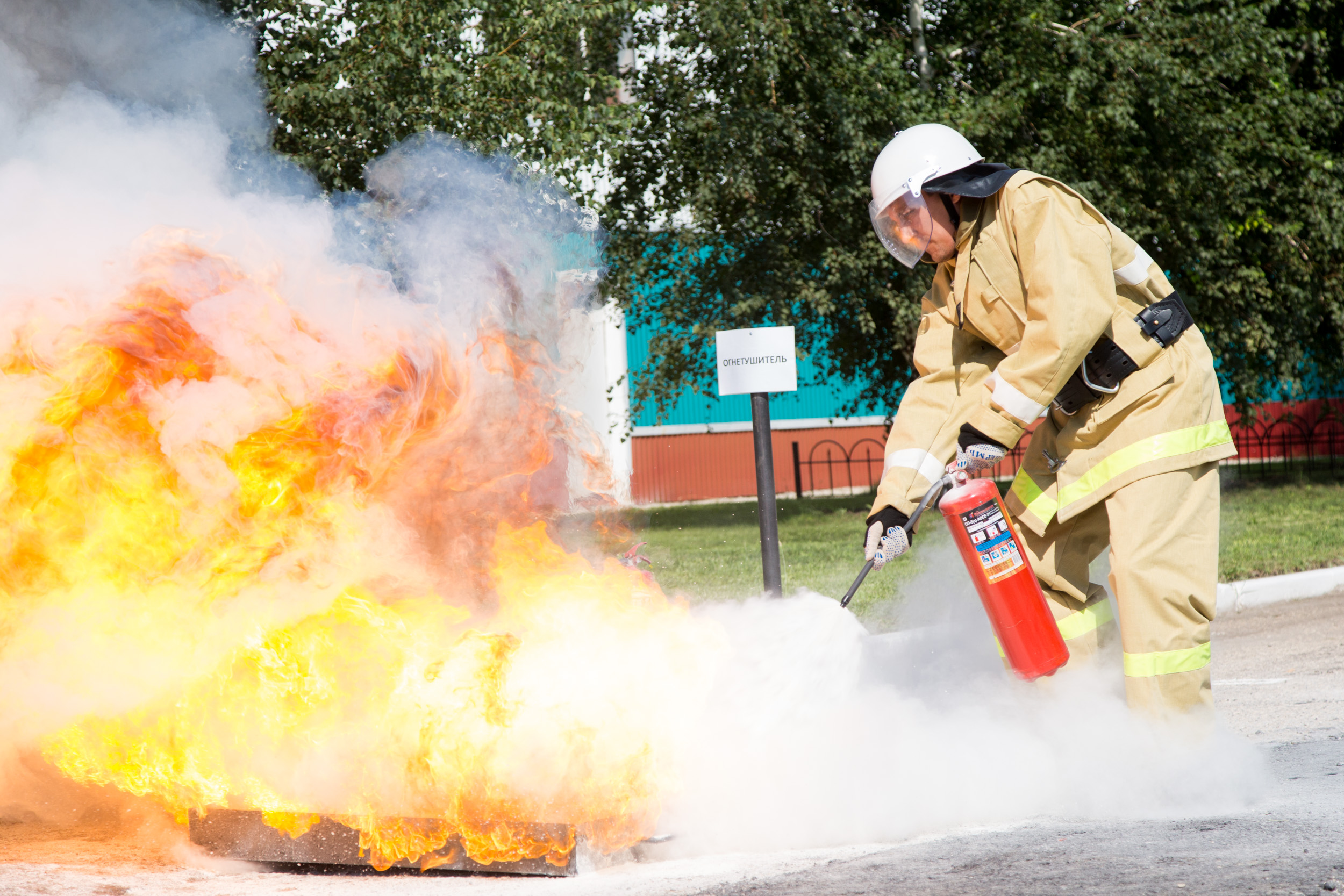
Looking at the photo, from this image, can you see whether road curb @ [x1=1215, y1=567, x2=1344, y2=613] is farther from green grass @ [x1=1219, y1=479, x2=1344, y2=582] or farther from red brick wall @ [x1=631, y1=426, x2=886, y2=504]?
red brick wall @ [x1=631, y1=426, x2=886, y2=504]

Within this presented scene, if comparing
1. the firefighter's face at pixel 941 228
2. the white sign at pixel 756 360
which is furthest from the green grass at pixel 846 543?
the firefighter's face at pixel 941 228

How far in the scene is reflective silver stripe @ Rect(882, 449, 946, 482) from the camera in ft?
13.5

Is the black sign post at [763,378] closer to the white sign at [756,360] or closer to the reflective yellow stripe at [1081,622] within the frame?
the white sign at [756,360]

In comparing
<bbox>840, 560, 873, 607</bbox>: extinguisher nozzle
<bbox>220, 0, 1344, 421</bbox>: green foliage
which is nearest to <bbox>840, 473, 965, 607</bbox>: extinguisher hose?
<bbox>840, 560, 873, 607</bbox>: extinguisher nozzle

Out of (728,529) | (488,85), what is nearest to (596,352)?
(728,529)

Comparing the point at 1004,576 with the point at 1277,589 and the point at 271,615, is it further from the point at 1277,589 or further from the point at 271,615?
the point at 1277,589

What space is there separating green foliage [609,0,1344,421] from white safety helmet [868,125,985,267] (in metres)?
9.89

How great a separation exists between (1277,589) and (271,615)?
281 inches

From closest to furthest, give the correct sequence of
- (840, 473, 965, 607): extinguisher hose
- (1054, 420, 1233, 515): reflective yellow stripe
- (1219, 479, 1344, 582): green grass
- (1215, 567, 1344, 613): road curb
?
(1054, 420, 1233, 515): reflective yellow stripe < (840, 473, 965, 607): extinguisher hose < (1215, 567, 1344, 613): road curb < (1219, 479, 1344, 582): green grass

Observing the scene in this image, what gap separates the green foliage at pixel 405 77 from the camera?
8828 millimetres

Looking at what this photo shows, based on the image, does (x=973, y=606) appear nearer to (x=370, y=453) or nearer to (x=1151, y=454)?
(x=1151, y=454)

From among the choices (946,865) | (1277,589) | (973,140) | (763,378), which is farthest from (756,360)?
(973,140)

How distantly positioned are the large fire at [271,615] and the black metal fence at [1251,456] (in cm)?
1671

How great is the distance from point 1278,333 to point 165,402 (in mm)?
16306
